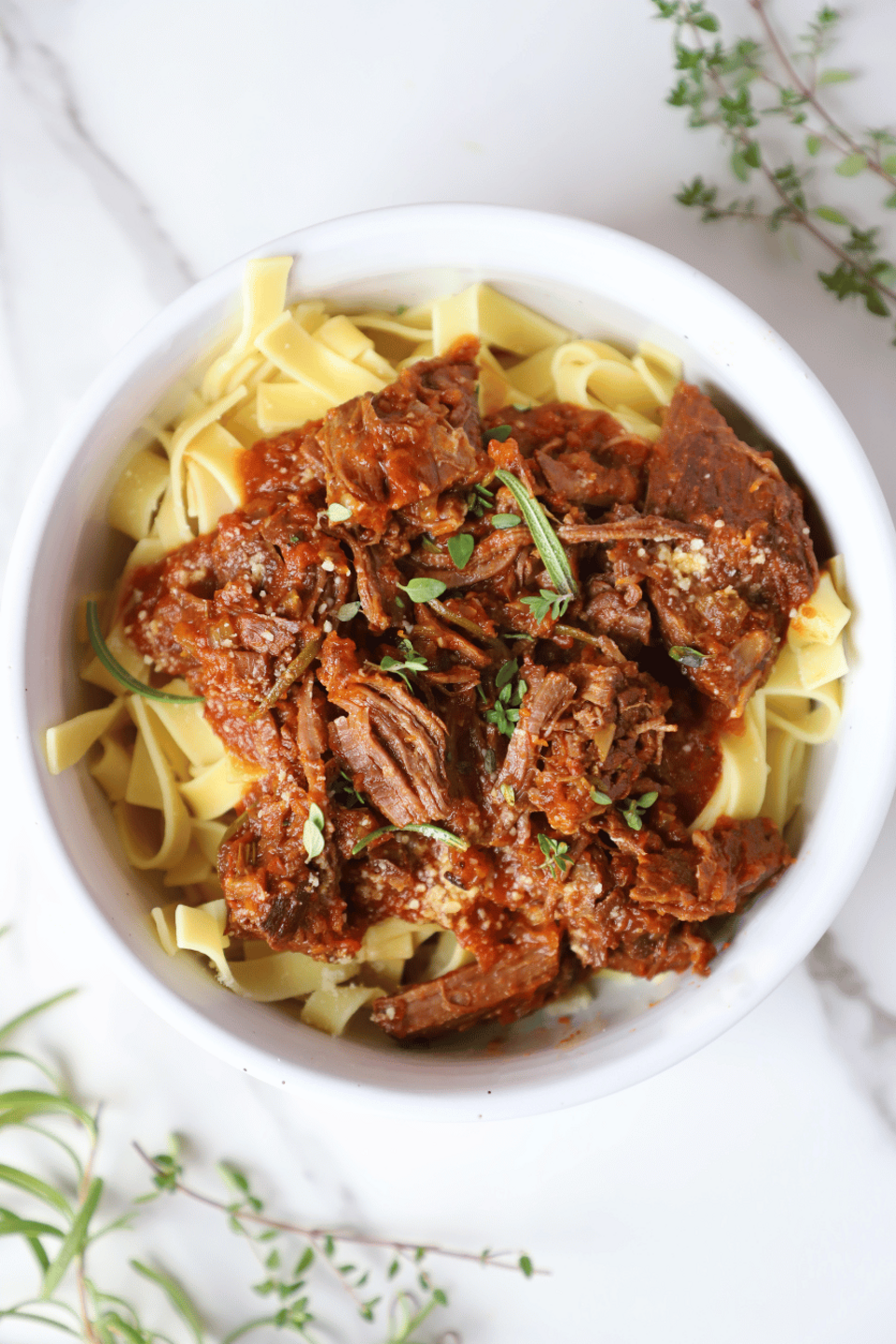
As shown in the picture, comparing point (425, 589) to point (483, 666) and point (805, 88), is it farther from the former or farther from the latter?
point (805, 88)

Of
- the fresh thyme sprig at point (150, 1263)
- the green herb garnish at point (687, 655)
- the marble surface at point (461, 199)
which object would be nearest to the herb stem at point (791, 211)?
the marble surface at point (461, 199)

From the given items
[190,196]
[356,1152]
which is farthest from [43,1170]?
[190,196]

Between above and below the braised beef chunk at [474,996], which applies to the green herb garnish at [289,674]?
above

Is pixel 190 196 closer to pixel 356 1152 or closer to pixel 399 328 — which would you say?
pixel 399 328

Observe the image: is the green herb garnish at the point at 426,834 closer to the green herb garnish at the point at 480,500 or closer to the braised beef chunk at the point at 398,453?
the braised beef chunk at the point at 398,453

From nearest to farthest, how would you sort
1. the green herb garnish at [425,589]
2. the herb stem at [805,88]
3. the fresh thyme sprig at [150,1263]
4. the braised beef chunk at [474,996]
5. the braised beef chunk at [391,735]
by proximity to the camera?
the braised beef chunk at [391,735]
the green herb garnish at [425,589]
the braised beef chunk at [474,996]
the herb stem at [805,88]
the fresh thyme sprig at [150,1263]

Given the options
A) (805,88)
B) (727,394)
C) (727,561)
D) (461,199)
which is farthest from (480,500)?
(805,88)
